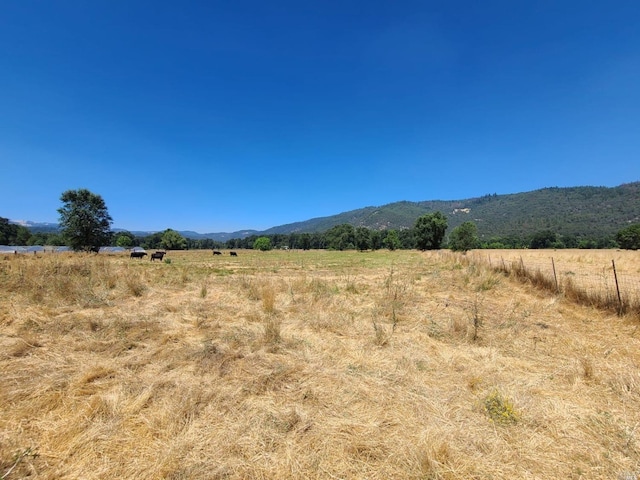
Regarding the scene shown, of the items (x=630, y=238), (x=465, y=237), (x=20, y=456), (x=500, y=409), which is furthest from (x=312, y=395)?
(x=630, y=238)

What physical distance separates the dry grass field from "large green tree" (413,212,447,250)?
6197cm

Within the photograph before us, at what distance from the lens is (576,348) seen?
523cm

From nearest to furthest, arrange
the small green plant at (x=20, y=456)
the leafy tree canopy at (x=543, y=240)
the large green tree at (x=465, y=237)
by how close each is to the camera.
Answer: the small green plant at (x=20, y=456), the large green tree at (x=465, y=237), the leafy tree canopy at (x=543, y=240)

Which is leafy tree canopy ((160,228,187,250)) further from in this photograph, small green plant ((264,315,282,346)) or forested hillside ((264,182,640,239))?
small green plant ((264,315,282,346))

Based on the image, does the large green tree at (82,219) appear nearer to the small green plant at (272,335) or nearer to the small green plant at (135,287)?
the small green plant at (135,287)

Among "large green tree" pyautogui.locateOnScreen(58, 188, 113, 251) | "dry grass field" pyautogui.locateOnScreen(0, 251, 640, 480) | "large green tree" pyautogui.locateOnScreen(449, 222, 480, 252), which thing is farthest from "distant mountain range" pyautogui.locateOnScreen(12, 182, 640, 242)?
"dry grass field" pyautogui.locateOnScreen(0, 251, 640, 480)

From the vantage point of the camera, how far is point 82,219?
4272 centimetres

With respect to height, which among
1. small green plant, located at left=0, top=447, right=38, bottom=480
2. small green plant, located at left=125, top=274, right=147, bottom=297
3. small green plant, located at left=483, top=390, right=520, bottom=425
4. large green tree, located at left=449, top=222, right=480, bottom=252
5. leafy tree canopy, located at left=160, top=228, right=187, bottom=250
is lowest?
small green plant, located at left=483, top=390, right=520, bottom=425

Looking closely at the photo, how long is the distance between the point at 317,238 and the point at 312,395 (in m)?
122

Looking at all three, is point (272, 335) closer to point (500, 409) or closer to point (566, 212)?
point (500, 409)

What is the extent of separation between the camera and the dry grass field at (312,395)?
96.8 inches

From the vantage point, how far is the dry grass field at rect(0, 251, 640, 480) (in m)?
2.46

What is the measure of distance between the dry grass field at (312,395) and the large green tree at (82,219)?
152ft

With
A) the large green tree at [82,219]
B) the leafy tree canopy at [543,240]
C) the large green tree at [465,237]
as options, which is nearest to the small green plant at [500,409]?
the large green tree at [82,219]
